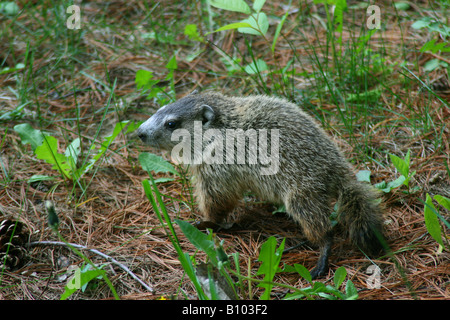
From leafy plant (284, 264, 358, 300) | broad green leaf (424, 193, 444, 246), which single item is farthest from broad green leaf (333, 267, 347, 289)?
broad green leaf (424, 193, 444, 246)

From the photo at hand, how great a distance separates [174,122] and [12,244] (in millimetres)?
1644

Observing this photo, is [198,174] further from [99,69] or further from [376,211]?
[99,69]

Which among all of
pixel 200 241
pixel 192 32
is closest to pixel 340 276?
pixel 200 241

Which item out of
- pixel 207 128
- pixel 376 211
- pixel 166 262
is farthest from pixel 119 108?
pixel 376 211

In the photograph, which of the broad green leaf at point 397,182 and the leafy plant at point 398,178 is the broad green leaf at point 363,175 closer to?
the leafy plant at point 398,178

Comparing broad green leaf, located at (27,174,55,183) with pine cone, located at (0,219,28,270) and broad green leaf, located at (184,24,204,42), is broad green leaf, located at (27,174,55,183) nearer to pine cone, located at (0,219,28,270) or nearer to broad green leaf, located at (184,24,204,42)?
pine cone, located at (0,219,28,270)

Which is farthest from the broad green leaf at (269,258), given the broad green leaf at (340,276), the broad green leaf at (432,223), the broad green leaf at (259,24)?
the broad green leaf at (259,24)

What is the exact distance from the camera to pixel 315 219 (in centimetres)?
348

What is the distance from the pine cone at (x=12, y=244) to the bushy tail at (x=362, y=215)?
2505 millimetres

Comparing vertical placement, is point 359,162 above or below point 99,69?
below

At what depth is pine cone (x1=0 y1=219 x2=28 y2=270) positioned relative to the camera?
340cm
